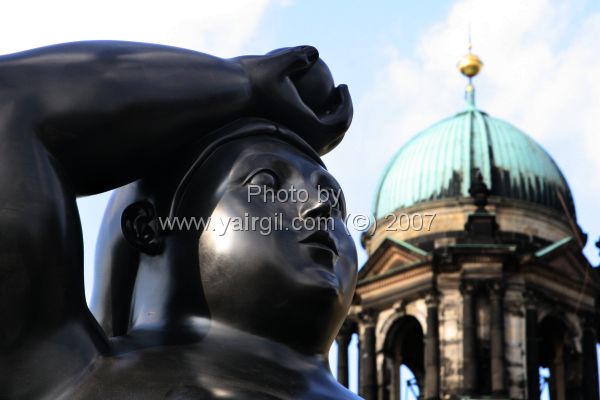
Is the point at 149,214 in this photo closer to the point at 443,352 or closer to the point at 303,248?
the point at 303,248

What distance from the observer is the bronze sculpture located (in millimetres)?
4020

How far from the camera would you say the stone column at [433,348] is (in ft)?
140

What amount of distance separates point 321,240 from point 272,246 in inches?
6.9

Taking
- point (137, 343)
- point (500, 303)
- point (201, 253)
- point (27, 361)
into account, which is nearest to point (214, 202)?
point (201, 253)

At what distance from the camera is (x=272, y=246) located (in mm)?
4406

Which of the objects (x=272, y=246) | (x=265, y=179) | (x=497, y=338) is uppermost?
(x=497, y=338)

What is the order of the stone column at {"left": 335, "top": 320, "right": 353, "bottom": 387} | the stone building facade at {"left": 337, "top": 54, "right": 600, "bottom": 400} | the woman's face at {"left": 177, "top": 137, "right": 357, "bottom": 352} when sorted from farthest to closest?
the stone column at {"left": 335, "top": 320, "right": 353, "bottom": 387}
the stone building facade at {"left": 337, "top": 54, "right": 600, "bottom": 400}
the woman's face at {"left": 177, "top": 137, "right": 357, "bottom": 352}

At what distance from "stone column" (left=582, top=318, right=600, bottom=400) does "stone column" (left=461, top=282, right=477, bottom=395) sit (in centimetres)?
336

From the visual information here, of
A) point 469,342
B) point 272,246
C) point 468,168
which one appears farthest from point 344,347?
point 272,246

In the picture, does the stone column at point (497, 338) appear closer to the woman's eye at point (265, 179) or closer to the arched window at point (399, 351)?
the arched window at point (399, 351)

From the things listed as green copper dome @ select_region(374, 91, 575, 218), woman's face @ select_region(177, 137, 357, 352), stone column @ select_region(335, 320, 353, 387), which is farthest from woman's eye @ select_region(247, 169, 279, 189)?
stone column @ select_region(335, 320, 353, 387)

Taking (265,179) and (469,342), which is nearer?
(265,179)

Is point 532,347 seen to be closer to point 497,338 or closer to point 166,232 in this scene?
point 497,338

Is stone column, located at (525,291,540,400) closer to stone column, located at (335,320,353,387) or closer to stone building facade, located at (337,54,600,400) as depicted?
stone building facade, located at (337,54,600,400)
